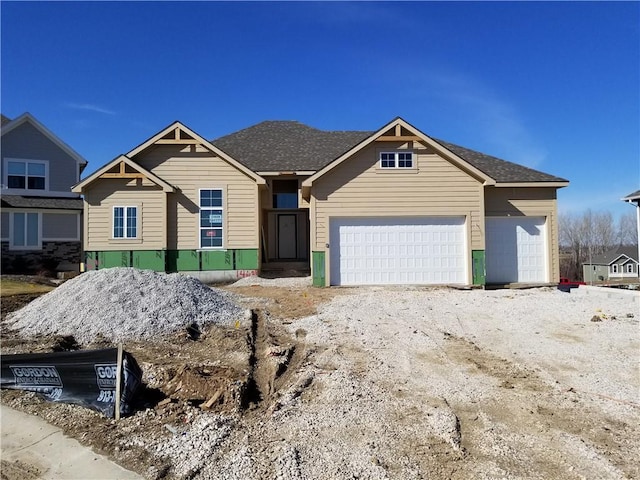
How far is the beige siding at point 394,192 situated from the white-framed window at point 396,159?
0.19m

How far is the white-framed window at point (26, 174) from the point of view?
21.1 metres

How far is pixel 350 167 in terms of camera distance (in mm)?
14570

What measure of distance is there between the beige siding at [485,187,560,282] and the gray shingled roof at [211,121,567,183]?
0.41 meters

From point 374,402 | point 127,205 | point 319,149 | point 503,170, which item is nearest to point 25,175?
point 127,205

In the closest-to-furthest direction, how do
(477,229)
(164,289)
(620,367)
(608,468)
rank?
(608,468)
(620,367)
(164,289)
(477,229)

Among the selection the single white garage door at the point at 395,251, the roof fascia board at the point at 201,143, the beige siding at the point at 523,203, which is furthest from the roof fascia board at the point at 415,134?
the roof fascia board at the point at 201,143

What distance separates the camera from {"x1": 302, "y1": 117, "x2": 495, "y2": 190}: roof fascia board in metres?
14.2

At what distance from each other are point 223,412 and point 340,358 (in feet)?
7.54

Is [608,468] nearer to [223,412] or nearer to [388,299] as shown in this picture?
[223,412]

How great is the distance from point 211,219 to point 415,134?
8.17 metres

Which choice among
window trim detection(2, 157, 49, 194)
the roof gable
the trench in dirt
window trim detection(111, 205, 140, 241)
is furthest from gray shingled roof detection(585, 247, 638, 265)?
window trim detection(2, 157, 49, 194)

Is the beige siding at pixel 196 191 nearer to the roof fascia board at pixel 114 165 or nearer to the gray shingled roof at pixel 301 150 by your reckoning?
the roof fascia board at pixel 114 165

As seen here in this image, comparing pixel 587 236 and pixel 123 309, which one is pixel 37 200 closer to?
pixel 123 309

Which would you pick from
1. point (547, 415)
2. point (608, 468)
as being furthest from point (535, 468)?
point (547, 415)
